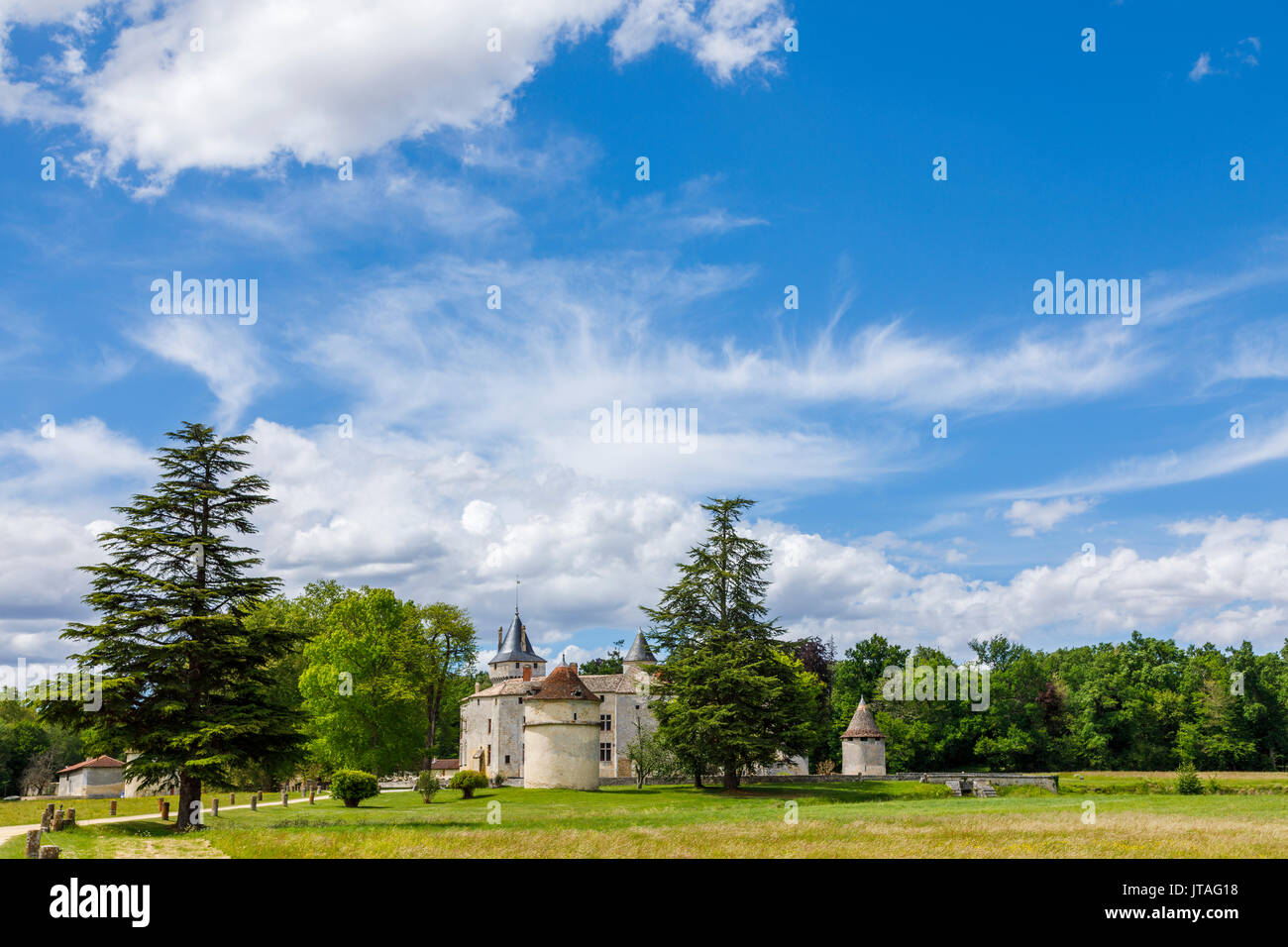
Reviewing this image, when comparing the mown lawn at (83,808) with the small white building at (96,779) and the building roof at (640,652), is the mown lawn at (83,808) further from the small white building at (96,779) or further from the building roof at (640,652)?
the building roof at (640,652)

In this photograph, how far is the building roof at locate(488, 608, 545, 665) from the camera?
232ft

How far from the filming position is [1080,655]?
97.9 metres

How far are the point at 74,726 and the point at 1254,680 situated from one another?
79577 mm

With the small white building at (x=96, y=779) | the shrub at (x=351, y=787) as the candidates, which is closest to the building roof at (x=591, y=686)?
the small white building at (x=96, y=779)

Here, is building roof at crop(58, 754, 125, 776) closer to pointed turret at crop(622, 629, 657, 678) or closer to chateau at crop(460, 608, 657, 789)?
chateau at crop(460, 608, 657, 789)

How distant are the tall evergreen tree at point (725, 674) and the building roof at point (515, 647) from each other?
75.9 feet

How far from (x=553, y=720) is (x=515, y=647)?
76.6 feet

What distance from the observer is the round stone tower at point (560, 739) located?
48094 millimetres

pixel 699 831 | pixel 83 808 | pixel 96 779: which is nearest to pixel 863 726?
pixel 699 831

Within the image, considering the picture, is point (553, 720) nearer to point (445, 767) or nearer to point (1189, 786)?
point (445, 767)

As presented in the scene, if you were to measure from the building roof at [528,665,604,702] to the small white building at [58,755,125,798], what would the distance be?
2523 cm

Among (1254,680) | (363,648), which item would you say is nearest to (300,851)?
(363,648)
